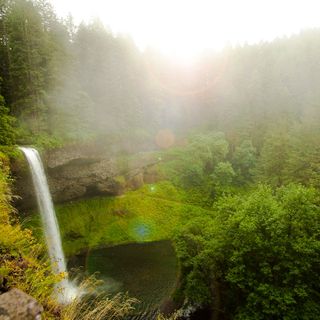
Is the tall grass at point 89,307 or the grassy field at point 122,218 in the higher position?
the tall grass at point 89,307

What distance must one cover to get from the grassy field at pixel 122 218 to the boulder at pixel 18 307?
31879mm

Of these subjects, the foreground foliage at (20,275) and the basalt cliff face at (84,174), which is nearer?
the foreground foliage at (20,275)

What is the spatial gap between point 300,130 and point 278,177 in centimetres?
934

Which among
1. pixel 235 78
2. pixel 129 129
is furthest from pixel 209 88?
pixel 129 129

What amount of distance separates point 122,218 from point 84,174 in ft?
27.8

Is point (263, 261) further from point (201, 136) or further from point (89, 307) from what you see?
point (201, 136)

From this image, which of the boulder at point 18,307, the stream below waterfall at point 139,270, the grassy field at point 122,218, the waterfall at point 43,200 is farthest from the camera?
the grassy field at point 122,218

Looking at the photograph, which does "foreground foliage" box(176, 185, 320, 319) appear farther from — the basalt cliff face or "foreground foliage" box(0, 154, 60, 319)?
the basalt cliff face

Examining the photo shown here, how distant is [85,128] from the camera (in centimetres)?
5003

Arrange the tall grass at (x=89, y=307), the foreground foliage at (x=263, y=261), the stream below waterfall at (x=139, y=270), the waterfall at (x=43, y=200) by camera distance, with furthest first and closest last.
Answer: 1. the waterfall at (x=43, y=200)
2. the stream below waterfall at (x=139, y=270)
3. the foreground foliage at (x=263, y=261)
4. the tall grass at (x=89, y=307)

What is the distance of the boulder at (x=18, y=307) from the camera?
18.8 feet

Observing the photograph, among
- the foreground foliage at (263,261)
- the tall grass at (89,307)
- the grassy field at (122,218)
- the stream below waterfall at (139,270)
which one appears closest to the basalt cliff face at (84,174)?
the grassy field at (122,218)

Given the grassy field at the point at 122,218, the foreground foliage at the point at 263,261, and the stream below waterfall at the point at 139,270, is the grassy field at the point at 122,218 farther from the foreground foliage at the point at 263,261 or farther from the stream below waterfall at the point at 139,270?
the foreground foliage at the point at 263,261

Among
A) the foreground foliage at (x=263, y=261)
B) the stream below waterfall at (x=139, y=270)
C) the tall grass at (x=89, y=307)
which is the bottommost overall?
the stream below waterfall at (x=139, y=270)
